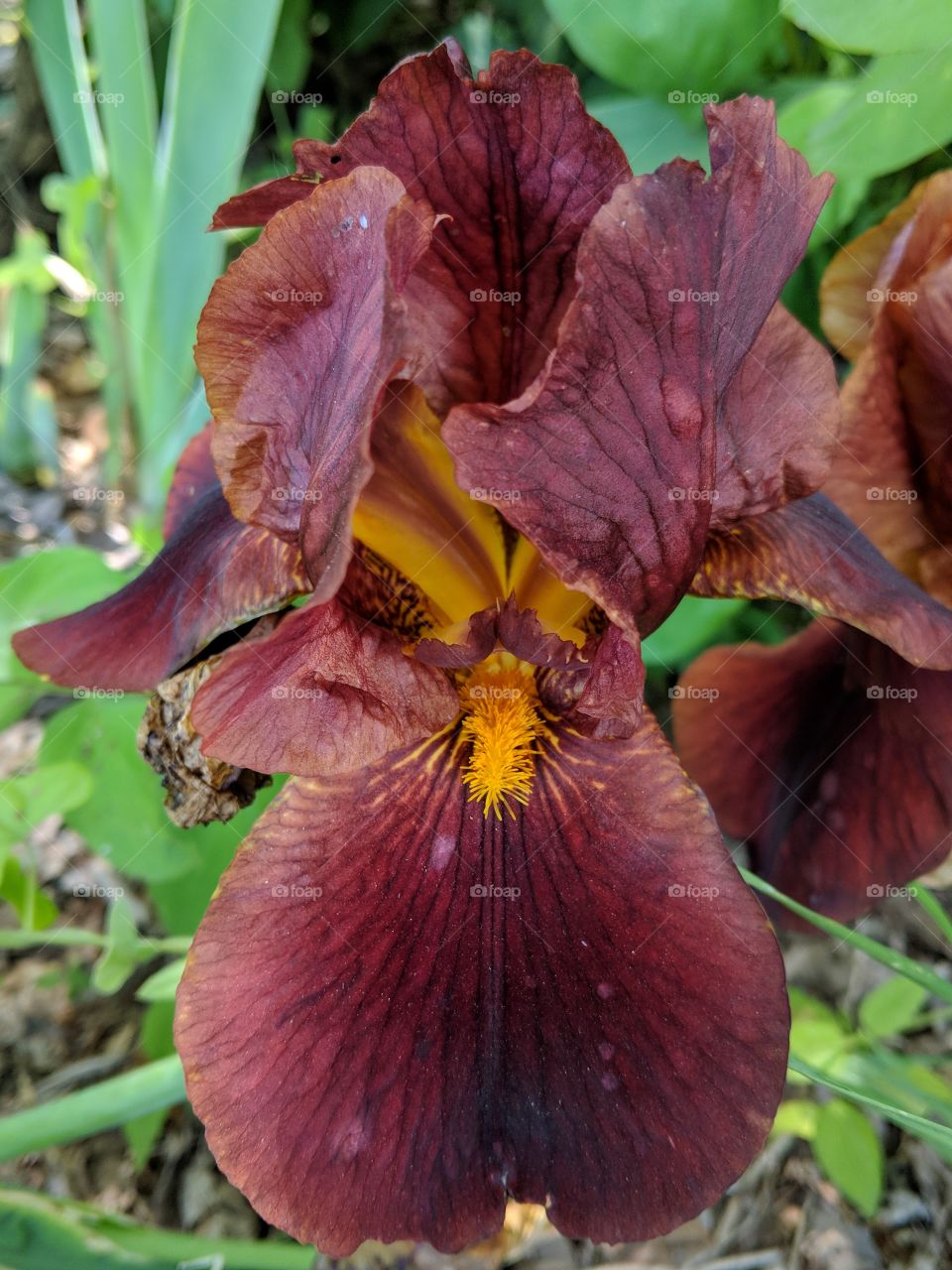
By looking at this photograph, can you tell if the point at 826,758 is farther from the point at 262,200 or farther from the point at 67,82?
the point at 67,82

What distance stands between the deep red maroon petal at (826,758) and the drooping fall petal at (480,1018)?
481 millimetres

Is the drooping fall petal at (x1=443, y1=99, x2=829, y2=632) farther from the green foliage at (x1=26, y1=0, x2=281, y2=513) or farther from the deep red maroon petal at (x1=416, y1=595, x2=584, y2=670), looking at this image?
the green foliage at (x1=26, y1=0, x2=281, y2=513)

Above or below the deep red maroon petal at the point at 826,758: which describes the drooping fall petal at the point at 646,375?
above

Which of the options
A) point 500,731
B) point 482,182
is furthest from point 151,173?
point 500,731

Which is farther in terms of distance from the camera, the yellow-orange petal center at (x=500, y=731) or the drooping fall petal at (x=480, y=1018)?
the yellow-orange petal center at (x=500, y=731)

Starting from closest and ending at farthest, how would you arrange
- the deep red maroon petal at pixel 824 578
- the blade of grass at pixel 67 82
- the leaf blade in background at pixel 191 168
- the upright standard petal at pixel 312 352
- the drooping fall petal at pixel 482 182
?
the upright standard petal at pixel 312 352 → the drooping fall petal at pixel 482 182 → the deep red maroon petal at pixel 824 578 → the leaf blade in background at pixel 191 168 → the blade of grass at pixel 67 82

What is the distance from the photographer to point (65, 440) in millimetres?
3305

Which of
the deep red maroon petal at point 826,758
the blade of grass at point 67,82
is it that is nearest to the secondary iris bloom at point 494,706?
the deep red maroon petal at point 826,758

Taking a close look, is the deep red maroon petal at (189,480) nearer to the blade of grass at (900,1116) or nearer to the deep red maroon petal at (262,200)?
the deep red maroon petal at (262,200)

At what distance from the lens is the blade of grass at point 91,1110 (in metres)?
1.24

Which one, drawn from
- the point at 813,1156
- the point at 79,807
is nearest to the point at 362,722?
the point at 79,807

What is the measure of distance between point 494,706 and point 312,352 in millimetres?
406

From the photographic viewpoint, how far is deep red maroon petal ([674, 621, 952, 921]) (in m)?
1.40

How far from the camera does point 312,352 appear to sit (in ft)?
3.26
